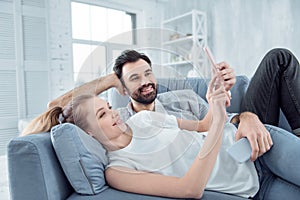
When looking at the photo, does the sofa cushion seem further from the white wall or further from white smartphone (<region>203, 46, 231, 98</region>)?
the white wall

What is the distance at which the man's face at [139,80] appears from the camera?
0.70 meters

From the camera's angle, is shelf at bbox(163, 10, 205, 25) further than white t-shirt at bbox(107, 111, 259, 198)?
Yes

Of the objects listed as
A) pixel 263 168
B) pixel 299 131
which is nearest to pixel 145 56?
pixel 263 168

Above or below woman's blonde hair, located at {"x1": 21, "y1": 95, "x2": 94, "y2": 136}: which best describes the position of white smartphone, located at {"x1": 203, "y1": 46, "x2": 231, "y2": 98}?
above

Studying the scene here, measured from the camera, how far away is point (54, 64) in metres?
2.67

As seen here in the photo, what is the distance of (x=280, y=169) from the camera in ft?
2.48

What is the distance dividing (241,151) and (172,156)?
0.67 ft

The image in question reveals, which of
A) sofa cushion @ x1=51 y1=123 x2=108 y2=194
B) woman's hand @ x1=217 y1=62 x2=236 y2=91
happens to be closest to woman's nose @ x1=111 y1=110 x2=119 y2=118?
sofa cushion @ x1=51 y1=123 x2=108 y2=194

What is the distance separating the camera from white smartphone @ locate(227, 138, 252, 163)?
0.77 meters

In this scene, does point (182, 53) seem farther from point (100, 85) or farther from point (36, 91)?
point (36, 91)

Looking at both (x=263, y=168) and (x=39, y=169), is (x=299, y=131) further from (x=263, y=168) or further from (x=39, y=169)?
(x=39, y=169)

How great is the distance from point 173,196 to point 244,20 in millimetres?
2214

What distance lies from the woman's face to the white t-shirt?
0.21ft

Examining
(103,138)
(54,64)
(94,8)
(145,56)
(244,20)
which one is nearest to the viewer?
(145,56)
